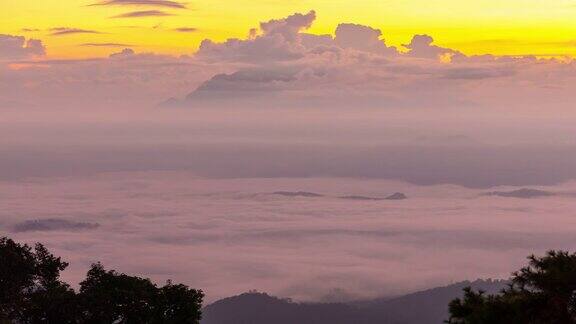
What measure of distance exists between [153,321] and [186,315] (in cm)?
218

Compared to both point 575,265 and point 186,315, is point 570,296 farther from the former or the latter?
point 186,315

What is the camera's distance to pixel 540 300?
111 ft

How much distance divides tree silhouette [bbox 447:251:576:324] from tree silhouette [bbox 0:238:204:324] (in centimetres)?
2385

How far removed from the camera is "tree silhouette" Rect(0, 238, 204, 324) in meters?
52.5

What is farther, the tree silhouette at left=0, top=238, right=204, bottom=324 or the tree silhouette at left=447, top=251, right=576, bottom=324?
the tree silhouette at left=0, top=238, right=204, bottom=324

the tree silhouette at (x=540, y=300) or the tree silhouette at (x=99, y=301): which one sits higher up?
the tree silhouette at (x=99, y=301)

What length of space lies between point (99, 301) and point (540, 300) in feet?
98.2

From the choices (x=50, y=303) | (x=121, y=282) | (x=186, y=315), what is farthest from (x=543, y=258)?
(x=50, y=303)

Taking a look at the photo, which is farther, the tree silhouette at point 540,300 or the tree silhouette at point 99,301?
the tree silhouette at point 99,301

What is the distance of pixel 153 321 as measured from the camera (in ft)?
171

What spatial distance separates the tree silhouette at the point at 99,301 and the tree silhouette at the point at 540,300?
2385cm

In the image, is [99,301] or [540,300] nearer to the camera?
[540,300]

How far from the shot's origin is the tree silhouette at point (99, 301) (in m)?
52.5

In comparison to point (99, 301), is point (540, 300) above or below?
below
